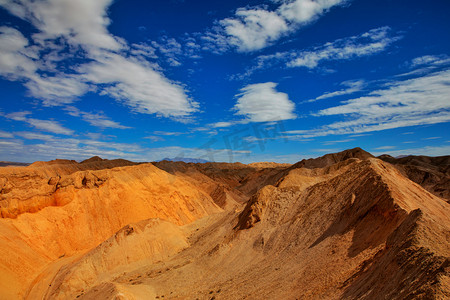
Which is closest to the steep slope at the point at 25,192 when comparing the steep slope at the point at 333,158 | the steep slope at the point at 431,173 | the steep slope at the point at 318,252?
the steep slope at the point at 318,252

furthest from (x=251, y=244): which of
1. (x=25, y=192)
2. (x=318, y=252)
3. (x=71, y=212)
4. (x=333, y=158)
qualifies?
(x=333, y=158)

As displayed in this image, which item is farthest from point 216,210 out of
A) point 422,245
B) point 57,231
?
point 422,245

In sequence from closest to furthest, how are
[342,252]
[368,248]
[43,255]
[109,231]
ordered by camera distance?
[368,248] → [342,252] → [43,255] → [109,231]

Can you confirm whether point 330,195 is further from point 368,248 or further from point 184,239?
point 184,239

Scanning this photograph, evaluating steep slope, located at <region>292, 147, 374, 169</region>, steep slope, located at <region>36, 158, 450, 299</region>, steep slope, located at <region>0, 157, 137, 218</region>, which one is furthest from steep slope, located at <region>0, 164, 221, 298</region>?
steep slope, located at <region>292, 147, 374, 169</region>

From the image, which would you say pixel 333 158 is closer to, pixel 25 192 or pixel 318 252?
pixel 318 252

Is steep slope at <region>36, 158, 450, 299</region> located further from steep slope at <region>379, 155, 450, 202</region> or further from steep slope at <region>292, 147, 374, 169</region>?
steep slope at <region>292, 147, 374, 169</region>

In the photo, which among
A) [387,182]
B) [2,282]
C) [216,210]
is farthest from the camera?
[216,210]
